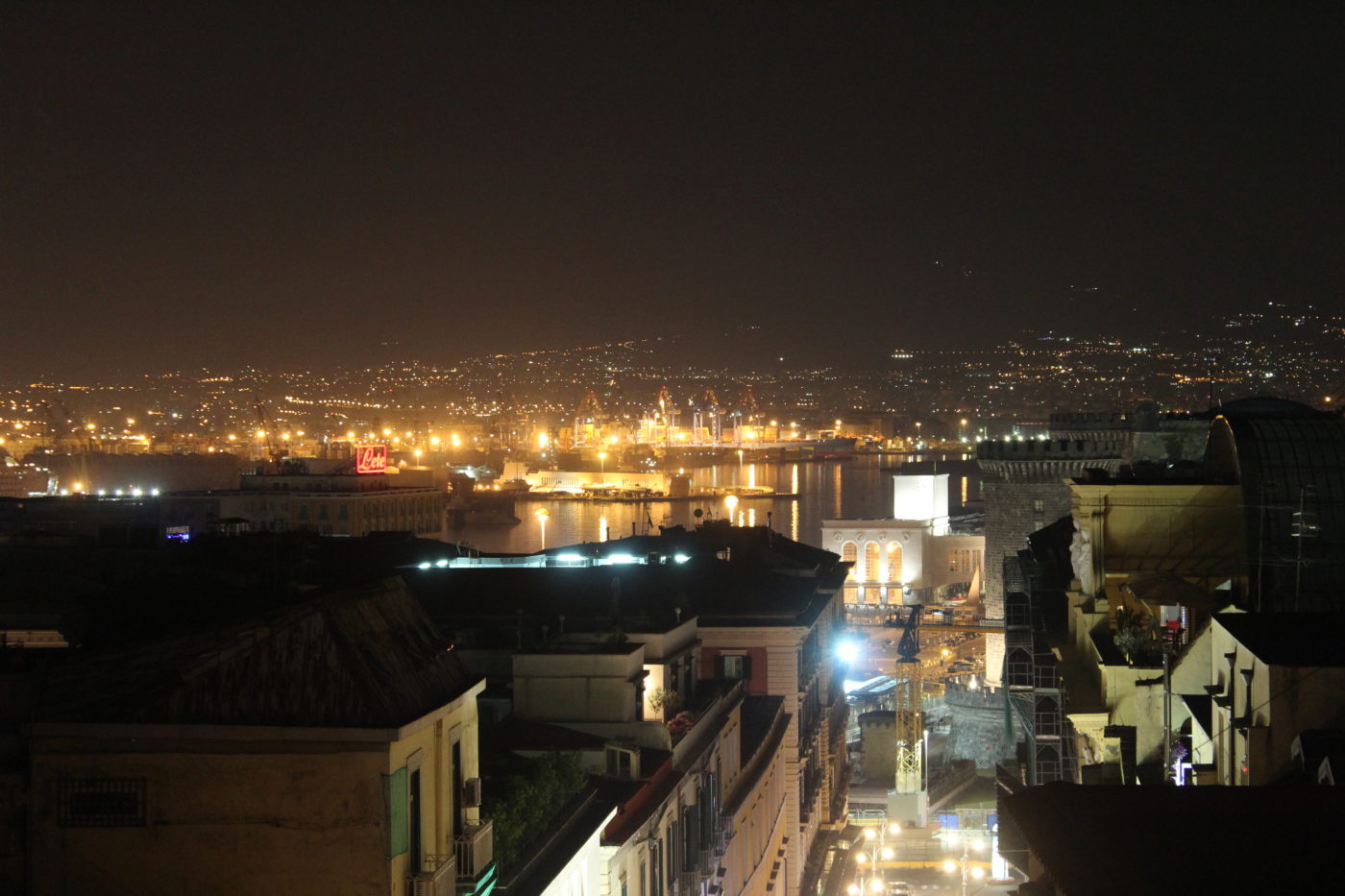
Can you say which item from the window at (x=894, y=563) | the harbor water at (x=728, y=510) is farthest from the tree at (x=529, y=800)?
the harbor water at (x=728, y=510)

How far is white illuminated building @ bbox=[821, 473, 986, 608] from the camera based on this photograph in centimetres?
2508

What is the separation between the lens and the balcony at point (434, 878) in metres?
3.75

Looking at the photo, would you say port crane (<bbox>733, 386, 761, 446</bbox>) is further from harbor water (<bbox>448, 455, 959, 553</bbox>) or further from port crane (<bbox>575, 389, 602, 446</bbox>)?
harbor water (<bbox>448, 455, 959, 553</bbox>)

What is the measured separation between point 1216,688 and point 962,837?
735cm

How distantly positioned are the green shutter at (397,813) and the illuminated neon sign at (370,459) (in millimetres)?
39244

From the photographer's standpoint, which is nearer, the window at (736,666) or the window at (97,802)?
the window at (97,802)

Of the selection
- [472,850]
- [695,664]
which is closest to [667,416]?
[695,664]

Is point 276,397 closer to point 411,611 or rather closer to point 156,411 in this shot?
point 156,411

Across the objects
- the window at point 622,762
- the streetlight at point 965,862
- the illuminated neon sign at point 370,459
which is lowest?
the streetlight at point 965,862

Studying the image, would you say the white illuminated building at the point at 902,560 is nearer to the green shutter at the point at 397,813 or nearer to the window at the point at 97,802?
the green shutter at the point at 397,813

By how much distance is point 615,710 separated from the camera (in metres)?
6.62

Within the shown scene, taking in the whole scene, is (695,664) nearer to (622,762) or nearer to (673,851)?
(673,851)

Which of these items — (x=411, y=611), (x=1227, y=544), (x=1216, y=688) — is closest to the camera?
(x=411, y=611)

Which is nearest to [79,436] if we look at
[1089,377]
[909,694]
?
[1089,377]
